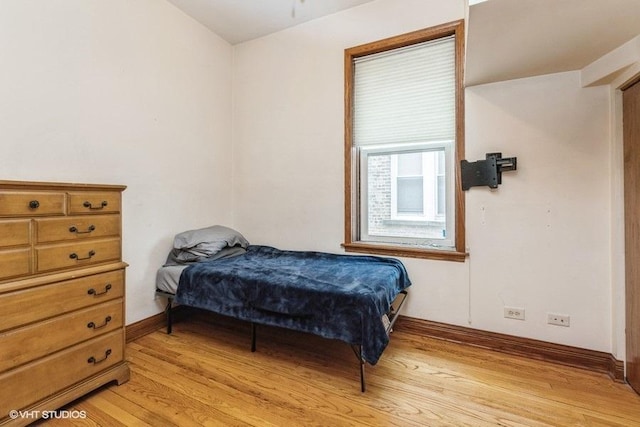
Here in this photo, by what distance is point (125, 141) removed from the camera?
90.9 inches

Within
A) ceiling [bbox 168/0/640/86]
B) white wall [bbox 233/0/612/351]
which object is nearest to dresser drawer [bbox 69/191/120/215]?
white wall [bbox 233/0/612/351]

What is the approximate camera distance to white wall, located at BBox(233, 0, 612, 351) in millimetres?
1954

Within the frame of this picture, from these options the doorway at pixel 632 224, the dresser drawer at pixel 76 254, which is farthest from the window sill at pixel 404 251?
the dresser drawer at pixel 76 254

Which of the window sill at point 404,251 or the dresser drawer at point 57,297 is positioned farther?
the window sill at point 404,251

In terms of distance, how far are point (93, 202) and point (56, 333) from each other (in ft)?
2.26

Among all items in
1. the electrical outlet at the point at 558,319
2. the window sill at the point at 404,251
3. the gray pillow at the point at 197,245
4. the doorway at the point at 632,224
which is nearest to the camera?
the doorway at the point at 632,224

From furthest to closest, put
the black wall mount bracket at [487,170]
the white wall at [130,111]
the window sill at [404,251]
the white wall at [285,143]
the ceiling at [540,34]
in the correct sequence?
the window sill at [404,251], the black wall mount bracket at [487,170], the white wall at [285,143], the white wall at [130,111], the ceiling at [540,34]

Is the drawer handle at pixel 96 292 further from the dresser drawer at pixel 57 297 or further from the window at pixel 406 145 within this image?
the window at pixel 406 145

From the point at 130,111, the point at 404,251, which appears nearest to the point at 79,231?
the point at 130,111

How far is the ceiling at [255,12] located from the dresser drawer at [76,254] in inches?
87.5

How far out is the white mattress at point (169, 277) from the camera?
2.40 m

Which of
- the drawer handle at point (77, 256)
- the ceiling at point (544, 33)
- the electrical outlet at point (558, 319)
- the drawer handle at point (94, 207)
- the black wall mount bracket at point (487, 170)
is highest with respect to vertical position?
the ceiling at point (544, 33)

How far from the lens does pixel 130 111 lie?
7.67 ft

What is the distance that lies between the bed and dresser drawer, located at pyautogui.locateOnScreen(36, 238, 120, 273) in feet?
2.15
